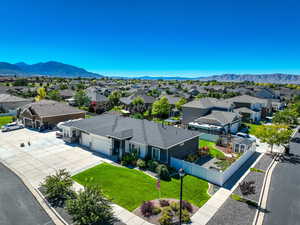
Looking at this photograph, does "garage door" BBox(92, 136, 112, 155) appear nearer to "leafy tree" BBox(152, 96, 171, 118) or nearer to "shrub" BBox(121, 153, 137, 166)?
"shrub" BBox(121, 153, 137, 166)

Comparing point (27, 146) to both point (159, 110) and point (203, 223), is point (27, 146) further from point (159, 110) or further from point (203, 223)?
point (159, 110)

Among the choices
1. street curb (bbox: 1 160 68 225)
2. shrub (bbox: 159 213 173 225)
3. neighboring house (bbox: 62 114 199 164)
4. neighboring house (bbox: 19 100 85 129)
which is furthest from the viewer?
neighboring house (bbox: 19 100 85 129)

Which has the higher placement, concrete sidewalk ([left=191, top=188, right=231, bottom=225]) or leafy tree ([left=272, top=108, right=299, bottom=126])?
leafy tree ([left=272, top=108, right=299, bottom=126])

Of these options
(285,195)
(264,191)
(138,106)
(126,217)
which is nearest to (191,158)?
(264,191)

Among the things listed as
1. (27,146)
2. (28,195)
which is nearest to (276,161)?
(28,195)

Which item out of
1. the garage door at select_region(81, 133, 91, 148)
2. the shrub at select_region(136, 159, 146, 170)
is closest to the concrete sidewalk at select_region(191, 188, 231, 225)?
the shrub at select_region(136, 159, 146, 170)

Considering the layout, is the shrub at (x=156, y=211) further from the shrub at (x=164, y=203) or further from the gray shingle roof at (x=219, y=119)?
the gray shingle roof at (x=219, y=119)

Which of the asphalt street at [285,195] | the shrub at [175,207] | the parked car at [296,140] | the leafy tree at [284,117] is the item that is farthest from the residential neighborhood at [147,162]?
the leafy tree at [284,117]

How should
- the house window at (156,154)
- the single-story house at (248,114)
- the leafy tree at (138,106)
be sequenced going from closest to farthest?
the house window at (156,154) < the single-story house at (248,114) < the leafy tree at (138,106)
